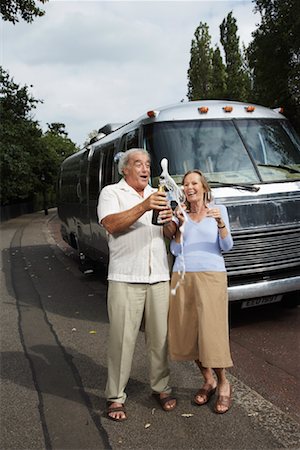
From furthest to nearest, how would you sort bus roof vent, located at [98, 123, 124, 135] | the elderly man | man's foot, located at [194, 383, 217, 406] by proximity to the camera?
1. bus roof vent, located at [98, 123, 124, 135]
2. man's foot, located at [194, 383, 217, 406]
3. the elderly man

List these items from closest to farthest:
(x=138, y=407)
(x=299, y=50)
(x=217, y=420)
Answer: (x=217, y=420)
(x=138, y=407)
(x=299, y=50)

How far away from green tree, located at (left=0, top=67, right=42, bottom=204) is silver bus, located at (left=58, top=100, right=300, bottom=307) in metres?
21.7

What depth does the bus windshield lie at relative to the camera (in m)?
5.64

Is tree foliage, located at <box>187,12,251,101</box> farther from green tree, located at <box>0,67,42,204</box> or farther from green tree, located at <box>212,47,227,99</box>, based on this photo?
green tree, located at <box>0,67,42,204</box>

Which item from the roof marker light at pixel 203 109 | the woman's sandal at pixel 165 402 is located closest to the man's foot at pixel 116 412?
the woman's sandal at pixel 165 402

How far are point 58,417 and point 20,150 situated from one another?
Answer: 25745 millimetres

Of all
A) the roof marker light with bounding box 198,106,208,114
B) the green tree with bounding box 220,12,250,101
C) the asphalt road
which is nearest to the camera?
the asphalt road

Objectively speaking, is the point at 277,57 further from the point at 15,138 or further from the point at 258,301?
the point at 15,138

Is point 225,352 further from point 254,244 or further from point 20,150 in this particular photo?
point 20,150

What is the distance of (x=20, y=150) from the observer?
2772cm

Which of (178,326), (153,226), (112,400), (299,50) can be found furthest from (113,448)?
(299,50)

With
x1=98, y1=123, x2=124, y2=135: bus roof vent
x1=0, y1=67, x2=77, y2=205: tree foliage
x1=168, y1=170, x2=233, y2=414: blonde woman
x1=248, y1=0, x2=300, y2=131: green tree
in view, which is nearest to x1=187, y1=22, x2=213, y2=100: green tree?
x1=0, y1=67, x2=77, y2=205: tree foliage

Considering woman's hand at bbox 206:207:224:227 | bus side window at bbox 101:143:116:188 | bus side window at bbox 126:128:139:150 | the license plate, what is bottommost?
the license plate

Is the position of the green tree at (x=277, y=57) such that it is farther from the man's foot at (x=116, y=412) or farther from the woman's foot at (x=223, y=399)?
the man's foot at (x=116, y=412)
